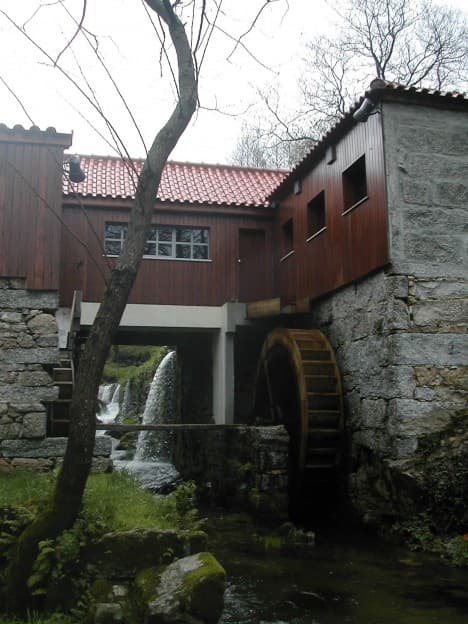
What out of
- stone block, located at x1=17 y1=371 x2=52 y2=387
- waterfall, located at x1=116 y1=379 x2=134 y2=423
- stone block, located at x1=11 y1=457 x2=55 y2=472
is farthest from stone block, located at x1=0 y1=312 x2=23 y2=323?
waterfall, located at x1=116 y1=379 x2=134 y2=423

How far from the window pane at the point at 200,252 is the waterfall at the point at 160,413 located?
225 inches

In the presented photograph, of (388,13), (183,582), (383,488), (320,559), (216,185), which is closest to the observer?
(183,582)

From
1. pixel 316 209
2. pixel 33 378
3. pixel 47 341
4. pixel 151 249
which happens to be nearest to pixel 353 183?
pixel 316 209

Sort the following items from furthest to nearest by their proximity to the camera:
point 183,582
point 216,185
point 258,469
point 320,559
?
1. point 216,185
2. point 258,469
3. point 320,559
4. point 183,582

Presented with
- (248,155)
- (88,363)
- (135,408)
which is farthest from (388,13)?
(88,363)

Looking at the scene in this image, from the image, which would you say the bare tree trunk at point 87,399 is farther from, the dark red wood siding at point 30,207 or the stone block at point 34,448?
the dark red wood siding at point 30,207

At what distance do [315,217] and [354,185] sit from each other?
151cm

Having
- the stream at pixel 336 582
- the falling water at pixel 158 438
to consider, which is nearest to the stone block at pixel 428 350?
the stream at pixel 336 582

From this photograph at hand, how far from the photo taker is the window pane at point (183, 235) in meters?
12.0

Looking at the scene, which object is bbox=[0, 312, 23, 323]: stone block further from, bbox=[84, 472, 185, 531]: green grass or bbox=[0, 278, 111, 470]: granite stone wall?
bbox=[84, 472, 185, 531]: green grass

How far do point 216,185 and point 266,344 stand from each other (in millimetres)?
4207

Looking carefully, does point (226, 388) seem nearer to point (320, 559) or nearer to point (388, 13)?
point (320, 559)

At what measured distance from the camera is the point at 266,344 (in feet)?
35.7

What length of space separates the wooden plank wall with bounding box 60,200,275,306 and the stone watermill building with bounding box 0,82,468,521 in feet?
0.09
